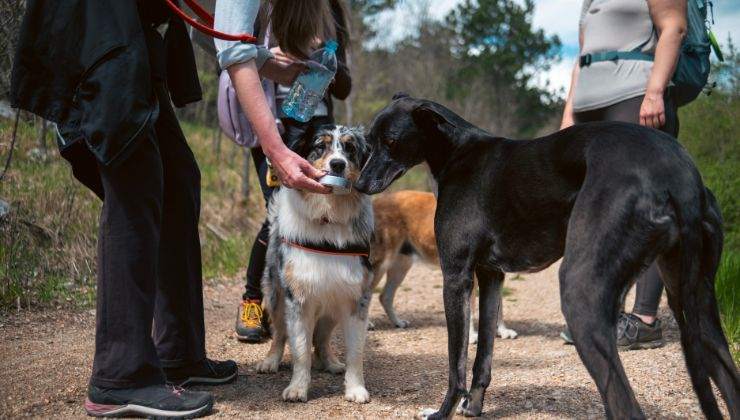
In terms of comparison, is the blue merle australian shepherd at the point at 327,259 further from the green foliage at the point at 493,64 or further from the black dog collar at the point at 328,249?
the green foliage at the point at 493,64

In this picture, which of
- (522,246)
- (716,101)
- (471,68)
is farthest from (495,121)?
(522,246)

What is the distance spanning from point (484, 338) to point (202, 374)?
1.58 m

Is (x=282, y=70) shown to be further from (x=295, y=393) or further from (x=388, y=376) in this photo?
(x=388, y=376)

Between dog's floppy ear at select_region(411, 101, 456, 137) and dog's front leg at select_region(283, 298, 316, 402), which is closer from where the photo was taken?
dog's floppy ear at select_region(411, 101, 456, 137)

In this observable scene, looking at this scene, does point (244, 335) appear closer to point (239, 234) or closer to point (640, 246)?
point (640, 246)

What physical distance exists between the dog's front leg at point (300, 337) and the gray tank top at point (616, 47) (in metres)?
2.32

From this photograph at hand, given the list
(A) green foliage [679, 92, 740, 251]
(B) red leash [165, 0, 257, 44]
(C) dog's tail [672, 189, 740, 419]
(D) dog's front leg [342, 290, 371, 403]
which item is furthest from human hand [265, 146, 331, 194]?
(A) green foliage [679, 92, 740, 251]

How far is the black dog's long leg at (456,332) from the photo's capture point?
2893mm

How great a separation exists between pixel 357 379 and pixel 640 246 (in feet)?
6.07

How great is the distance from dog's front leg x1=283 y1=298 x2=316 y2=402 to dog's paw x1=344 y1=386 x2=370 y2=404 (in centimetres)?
23

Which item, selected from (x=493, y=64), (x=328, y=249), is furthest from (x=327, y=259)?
(x=493, y=64)

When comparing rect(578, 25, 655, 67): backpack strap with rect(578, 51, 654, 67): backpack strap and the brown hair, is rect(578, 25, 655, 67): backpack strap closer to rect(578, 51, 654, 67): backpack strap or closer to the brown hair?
rect(578, 51, 654, 67): backpack strap

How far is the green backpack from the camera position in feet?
13.0

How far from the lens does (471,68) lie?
26.3 m
